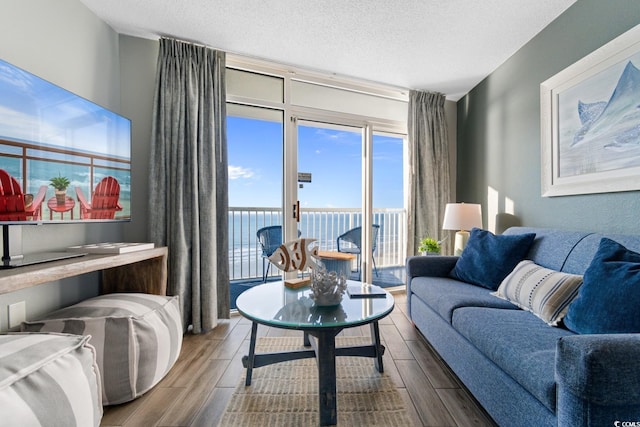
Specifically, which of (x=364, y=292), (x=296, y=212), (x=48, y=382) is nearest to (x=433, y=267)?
(x=364, y=292)

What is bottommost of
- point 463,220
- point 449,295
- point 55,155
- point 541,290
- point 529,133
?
point 449,295

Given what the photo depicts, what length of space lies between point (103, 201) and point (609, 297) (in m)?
2.77

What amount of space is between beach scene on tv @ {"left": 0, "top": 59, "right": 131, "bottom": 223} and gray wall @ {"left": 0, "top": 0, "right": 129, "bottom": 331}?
24 centimetres

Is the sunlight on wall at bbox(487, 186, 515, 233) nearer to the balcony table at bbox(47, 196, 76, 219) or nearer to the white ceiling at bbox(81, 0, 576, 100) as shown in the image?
the white ceiling at bbox(81, 0, 576, 100)

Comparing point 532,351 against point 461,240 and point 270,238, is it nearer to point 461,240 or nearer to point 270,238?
point 461,240

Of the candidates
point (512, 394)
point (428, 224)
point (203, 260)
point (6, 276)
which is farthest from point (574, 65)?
point (6, 276)

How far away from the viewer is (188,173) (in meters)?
2.46

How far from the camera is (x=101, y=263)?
62.4 inches

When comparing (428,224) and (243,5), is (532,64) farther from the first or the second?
(243,5)

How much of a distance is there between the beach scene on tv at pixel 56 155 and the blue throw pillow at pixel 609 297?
103 inches

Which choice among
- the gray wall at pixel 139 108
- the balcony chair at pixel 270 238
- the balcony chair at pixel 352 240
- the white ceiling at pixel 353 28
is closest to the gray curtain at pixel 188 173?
the gray wall at pixel 139 108

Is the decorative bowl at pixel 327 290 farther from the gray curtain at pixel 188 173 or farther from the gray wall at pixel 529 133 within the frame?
the gray wall at pixel 529 133

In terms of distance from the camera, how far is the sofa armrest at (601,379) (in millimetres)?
814

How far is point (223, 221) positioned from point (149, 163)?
759mm
